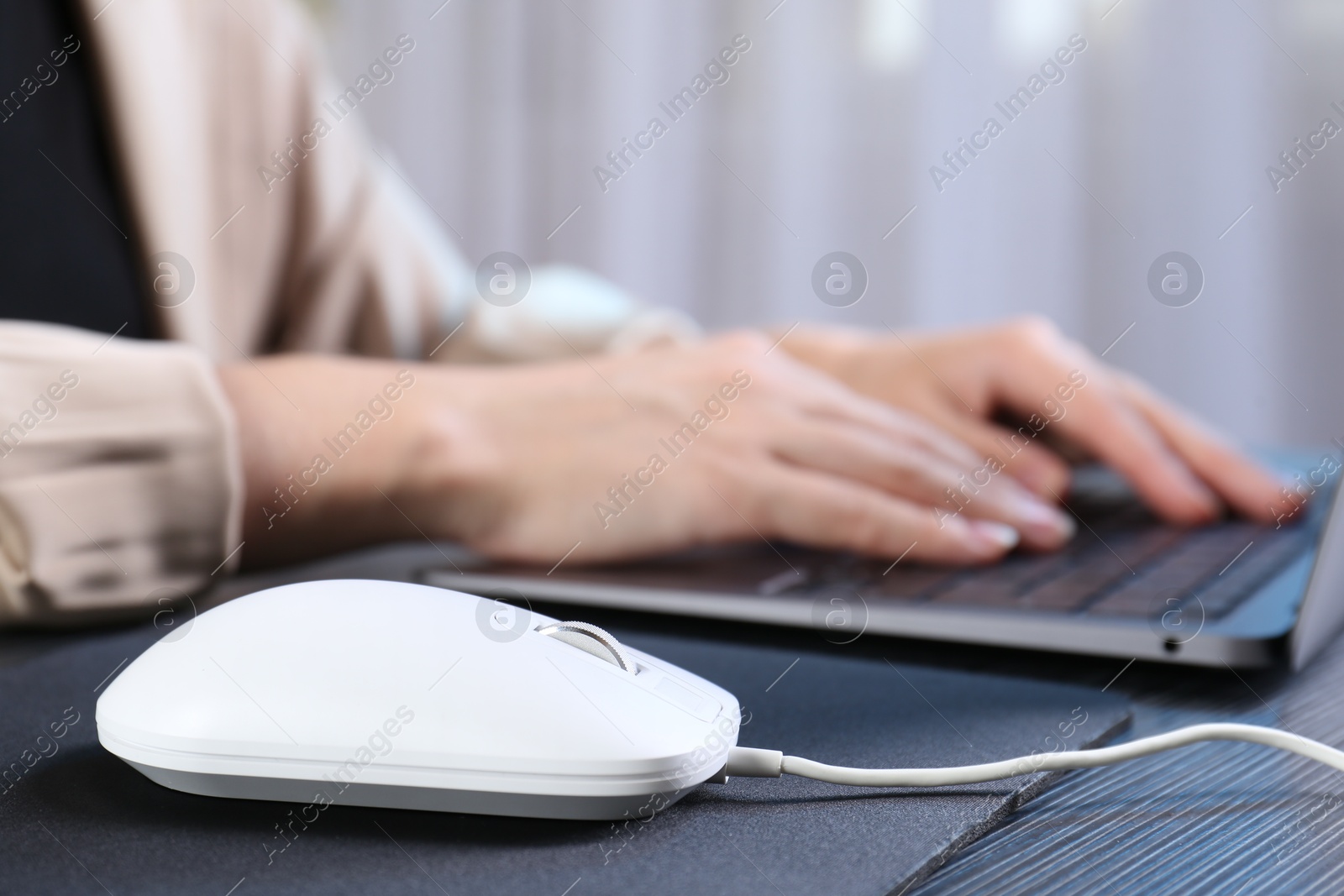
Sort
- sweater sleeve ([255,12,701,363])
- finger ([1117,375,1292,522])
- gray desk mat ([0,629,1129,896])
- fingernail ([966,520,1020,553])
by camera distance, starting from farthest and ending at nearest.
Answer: sweater sleeve ([255,12,701,363])
finger ([1117,375,1292,522])
fingernail ([966,520,1020,553])
gray desk mat ([0,629,1129,896])

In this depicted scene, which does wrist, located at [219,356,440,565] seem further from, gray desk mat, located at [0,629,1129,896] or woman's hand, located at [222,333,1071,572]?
gray desk mat, located at [0,629,1129,896]

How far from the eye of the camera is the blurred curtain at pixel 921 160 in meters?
1.68

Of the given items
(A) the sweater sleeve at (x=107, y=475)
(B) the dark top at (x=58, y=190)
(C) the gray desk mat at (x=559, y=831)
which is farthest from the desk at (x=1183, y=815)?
(B) the dark top at (x=58, y=190)

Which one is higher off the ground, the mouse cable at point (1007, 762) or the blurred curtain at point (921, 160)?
the blurred curtain at point (921, 160)

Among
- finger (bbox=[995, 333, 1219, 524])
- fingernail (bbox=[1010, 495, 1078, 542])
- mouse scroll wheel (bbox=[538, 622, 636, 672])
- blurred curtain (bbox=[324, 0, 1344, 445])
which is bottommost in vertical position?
mouse scroll wheel (bbox=[538, 622, 636, 672])

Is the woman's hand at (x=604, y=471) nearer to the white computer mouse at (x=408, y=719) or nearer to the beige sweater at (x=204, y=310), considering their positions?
the beige sweater at (x=204, y=310)

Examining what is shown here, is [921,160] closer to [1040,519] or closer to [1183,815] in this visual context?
[1040,519]

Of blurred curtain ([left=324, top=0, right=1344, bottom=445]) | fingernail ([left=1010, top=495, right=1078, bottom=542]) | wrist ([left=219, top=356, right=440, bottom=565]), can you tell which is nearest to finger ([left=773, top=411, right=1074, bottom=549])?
fingernail ([left=1010, top=495, right=1078, bottom=542])

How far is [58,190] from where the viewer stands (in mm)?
712

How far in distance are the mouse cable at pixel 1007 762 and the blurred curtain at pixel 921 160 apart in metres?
1.61

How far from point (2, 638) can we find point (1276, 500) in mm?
710

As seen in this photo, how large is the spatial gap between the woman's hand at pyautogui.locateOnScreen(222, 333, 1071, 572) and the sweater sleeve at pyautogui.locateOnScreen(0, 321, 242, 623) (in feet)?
0.23

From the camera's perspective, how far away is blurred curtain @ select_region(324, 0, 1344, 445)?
1.68m

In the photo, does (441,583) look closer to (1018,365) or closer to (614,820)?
(614,820)
